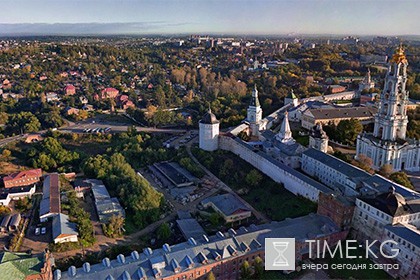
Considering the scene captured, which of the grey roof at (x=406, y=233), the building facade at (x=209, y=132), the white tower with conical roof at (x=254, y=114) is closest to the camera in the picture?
the grey roof at (x=406, y=233)

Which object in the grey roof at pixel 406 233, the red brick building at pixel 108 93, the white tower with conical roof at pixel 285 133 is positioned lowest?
the grey roof at pixel 406 233

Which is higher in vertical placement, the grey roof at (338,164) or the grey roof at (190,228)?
the grey roof at (338,164)

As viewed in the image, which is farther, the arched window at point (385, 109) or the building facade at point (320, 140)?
the building facade at point (320, 140)

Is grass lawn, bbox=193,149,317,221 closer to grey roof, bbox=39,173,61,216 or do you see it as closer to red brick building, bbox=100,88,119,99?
grey roof, bbox=39,173,61,216

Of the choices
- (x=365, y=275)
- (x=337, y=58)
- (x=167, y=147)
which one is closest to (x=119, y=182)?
(x=167, y=147)

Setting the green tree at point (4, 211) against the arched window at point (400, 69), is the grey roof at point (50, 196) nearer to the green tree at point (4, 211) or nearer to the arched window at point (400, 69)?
the green tree at point (4, 211)

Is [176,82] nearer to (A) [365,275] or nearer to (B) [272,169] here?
(B) [272,169]

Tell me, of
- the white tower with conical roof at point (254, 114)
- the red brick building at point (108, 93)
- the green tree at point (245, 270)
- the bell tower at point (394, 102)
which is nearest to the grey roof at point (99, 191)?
the green tree at point (245, 270)
